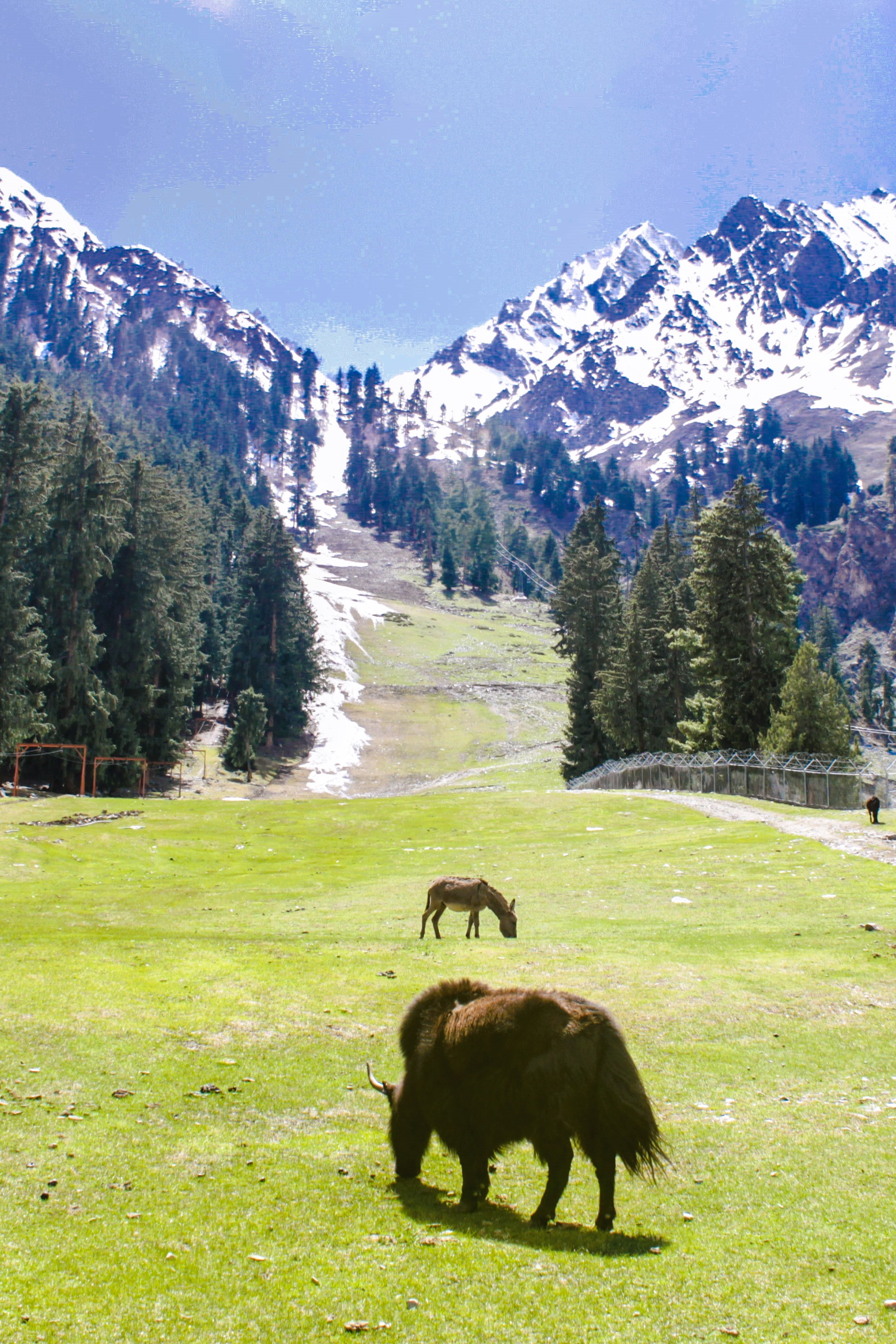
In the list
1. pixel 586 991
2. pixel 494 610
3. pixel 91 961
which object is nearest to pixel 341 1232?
pixel 586 991

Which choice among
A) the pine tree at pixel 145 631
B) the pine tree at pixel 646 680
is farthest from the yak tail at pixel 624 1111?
the pine tree at pixel 145 631

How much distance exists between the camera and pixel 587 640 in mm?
70312

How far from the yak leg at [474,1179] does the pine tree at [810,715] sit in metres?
39.4

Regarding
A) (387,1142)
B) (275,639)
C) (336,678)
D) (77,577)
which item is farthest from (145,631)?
(387,1142)

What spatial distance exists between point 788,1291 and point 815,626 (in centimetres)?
18807

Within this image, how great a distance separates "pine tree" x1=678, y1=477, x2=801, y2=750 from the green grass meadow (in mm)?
31548

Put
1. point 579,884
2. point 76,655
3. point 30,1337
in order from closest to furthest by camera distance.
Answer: point 30,1337
point 579,884
point 76,655

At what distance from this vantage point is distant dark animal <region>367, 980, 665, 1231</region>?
5867mm

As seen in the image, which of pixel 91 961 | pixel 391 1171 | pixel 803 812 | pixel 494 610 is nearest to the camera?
pixel 391 1171

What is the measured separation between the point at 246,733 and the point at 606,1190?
75388mm

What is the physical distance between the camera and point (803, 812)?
36156mm

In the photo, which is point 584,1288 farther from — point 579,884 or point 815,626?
point 815,626

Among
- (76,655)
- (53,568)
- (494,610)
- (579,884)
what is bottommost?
(579,884)

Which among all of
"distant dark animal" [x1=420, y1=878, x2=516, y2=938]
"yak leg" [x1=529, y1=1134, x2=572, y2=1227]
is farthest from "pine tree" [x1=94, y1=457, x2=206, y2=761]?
"yak leg" [x1=529, y1=1134, x2=572, y2=1227]
